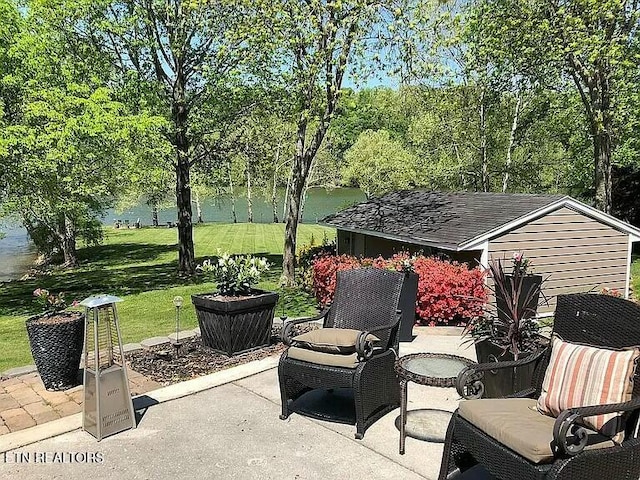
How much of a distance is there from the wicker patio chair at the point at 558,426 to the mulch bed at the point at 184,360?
2.92 meters

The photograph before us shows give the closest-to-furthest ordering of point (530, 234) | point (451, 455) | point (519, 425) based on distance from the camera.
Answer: point (519, 425) < point (451, 455) < point (530, 234)

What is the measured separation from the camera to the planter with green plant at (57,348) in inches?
182

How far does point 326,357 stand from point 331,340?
0.56ft

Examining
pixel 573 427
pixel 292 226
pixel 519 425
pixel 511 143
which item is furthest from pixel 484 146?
pixel 573 427

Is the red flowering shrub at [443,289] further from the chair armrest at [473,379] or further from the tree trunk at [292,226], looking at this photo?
the tree trunk at [292,226]

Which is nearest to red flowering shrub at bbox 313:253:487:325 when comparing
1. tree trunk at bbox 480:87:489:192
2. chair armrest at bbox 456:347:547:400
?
chair armrest at bbox 456:347:547:400

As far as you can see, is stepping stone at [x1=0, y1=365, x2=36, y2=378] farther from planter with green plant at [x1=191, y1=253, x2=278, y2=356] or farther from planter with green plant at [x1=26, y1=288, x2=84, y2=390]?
planter with green plant at [x1=191, y1=253, x2=278, y2=356]

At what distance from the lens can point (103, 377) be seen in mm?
3783

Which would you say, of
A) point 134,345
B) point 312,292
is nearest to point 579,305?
point 134,345

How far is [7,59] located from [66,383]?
27.7 feet

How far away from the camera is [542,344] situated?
404 centimetres

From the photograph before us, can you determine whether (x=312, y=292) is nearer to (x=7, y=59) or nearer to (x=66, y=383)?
(x=66, y=383)

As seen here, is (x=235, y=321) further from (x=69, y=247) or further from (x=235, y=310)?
(x=69, y=247)

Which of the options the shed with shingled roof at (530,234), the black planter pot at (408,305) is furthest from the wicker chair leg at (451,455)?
the shed with shingled roof at (530,234)
